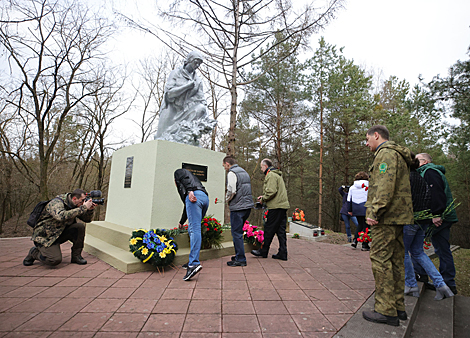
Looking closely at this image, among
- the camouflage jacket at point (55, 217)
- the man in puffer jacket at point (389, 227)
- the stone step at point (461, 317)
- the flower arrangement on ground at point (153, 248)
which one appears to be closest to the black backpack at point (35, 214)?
the camouflage jacket at point (55, 217)

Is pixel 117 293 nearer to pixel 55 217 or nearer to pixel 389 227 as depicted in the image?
pixel 55 217

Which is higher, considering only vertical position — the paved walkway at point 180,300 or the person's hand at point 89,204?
the person's hand at point 89,204

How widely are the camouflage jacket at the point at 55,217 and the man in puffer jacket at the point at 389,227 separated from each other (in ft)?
10.9

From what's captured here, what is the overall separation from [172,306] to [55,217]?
7.01 ft

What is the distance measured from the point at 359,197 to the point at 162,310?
4539 mm

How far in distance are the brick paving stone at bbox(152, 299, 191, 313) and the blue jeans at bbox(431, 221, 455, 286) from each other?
2.91m

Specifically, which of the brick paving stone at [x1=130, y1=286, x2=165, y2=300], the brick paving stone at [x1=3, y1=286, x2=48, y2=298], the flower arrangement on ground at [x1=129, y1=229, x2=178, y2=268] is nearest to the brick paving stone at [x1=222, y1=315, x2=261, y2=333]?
the brick paving stone at [x1=130, y1=286, x2=165, y2=300]

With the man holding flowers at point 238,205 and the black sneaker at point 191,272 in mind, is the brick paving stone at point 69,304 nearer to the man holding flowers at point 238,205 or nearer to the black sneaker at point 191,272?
the black sneaker at point 191,272

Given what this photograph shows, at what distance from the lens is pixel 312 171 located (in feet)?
52.5

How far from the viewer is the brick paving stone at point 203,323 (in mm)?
1876

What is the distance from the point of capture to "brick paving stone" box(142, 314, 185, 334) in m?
1.86

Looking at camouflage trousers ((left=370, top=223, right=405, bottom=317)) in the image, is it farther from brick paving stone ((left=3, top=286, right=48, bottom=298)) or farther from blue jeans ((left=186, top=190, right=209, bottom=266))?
brick paving stone ((left=3, top=286, right=48, bottom=298))

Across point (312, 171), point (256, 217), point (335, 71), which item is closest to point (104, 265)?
point (335, 71)

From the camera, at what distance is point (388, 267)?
1.98m
